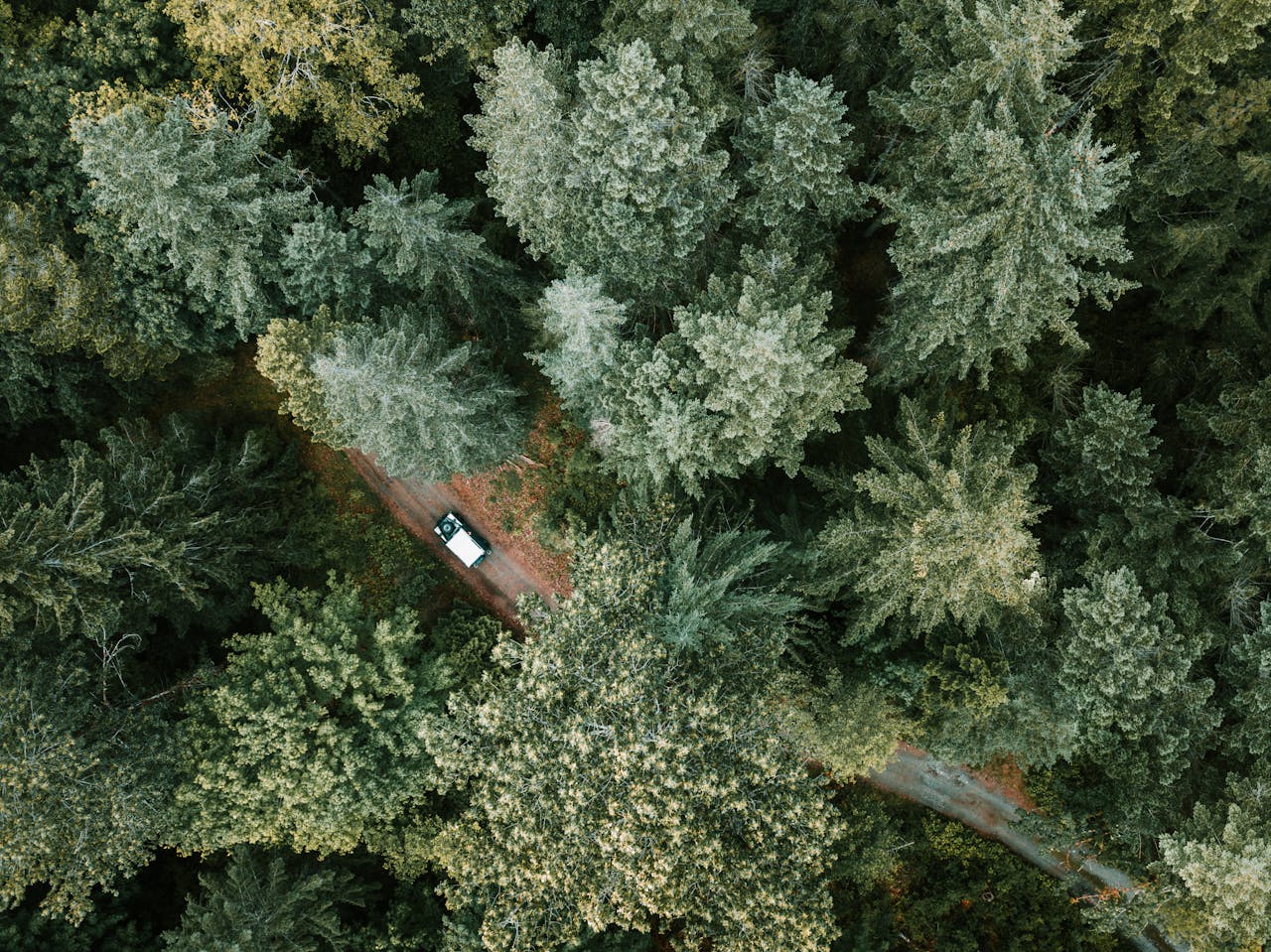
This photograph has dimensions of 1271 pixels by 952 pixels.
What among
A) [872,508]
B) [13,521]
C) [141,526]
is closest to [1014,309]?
[872,508]

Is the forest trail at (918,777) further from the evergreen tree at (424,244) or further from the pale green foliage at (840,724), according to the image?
the evergreen tree at (424,244)

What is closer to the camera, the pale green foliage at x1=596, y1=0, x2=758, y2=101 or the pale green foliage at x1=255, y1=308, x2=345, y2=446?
the pale green foliage at x1=596, y1=0, x2=758, y2=101

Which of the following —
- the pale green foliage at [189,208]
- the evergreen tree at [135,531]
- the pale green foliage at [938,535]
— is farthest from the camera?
the evergreen tree at [135,531]

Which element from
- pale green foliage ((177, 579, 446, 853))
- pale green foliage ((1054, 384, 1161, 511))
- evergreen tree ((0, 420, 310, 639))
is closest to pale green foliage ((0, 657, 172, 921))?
pale green foliage ((177, 579, 446, 853))

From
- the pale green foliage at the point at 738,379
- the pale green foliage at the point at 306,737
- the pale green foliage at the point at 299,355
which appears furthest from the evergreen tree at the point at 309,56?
the pale green foliage at the point at 306,737

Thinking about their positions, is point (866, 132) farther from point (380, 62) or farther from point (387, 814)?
point (387, 814)

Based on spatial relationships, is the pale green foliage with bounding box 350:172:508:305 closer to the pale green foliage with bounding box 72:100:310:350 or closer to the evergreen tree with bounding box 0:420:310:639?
the pale green foliage with bounding box 72:100:310:350
